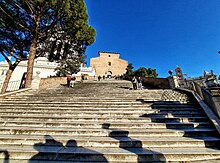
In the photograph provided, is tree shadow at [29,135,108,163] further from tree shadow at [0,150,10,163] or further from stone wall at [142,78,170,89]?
stone wall at [142,78,170,89]

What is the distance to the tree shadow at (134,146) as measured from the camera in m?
2.65

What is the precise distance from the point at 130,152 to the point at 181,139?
5.20 feet

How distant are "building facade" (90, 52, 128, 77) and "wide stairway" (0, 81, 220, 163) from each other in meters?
34.3

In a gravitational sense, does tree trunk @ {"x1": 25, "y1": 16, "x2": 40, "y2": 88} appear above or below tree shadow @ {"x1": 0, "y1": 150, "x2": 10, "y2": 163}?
above

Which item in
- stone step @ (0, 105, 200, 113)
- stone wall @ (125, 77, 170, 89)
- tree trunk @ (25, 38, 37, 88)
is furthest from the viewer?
stone wall @ (125, 77, 170, 89)

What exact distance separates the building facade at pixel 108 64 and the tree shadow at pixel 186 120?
3421 cm

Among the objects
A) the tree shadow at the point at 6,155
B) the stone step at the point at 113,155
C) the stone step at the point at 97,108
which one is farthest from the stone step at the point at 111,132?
the stone step at the point at 97,108

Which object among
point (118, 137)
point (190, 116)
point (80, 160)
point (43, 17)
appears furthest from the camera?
point (43, 17)

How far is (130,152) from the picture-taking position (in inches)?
110

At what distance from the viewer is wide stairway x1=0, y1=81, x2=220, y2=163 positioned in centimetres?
270

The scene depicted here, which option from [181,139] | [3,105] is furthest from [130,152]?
[3,105]

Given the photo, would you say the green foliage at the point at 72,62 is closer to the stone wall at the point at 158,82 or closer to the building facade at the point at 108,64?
the stone wall at the point at 158,82

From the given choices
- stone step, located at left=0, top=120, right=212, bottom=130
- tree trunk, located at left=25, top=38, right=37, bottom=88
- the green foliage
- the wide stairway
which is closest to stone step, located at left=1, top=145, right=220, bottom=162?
the wide stairway

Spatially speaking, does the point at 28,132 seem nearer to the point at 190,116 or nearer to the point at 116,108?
the point at 116,108
